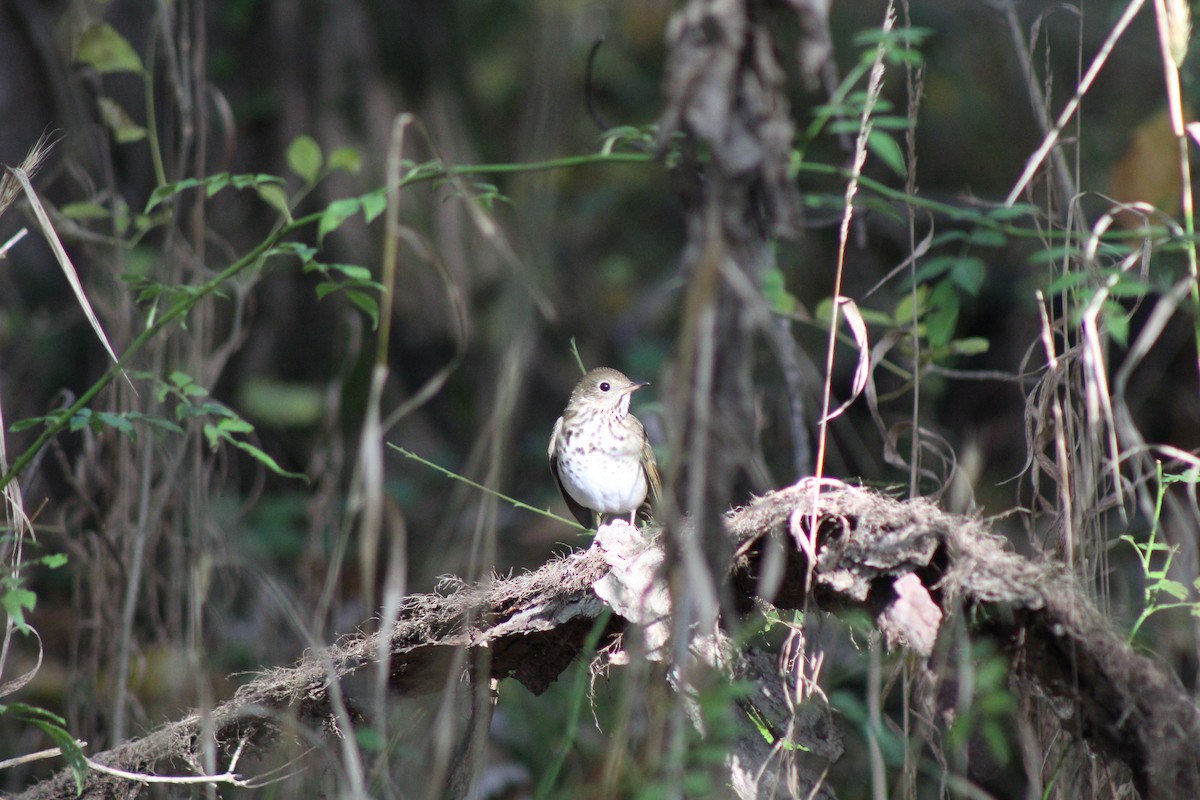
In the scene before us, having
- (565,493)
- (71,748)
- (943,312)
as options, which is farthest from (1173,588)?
(565,493)

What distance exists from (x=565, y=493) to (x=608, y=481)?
0.38 m

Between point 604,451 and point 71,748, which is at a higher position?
point 71,748

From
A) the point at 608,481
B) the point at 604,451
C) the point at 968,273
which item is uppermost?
the point at 968,273

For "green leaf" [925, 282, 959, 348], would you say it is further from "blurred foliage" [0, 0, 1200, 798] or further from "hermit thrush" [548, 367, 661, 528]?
"hermit thrush" [548, 367, 661, 528]

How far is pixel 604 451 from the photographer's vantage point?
4035 mm

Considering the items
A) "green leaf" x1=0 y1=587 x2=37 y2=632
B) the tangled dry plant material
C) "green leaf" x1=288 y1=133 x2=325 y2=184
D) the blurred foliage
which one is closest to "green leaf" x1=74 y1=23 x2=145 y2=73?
the blurred foliage

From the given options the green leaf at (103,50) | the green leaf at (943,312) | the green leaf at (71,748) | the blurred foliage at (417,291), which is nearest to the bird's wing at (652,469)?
the blurred foliage at (417,291)

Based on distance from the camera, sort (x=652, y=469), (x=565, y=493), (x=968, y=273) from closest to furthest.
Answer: (x=968, y=273) → (x=652, y=469) → (x=565, y=493)

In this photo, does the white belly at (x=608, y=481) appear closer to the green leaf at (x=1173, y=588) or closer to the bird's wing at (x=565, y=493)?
the bird's wing at (x=565, y=493)

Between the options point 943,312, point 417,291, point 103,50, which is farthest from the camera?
point 417,291

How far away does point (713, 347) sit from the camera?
159 centimetres

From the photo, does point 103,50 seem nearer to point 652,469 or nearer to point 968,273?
point 652,469

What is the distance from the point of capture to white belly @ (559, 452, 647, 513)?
13.3 ft

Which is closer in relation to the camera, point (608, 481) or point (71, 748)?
point (71, 748)
